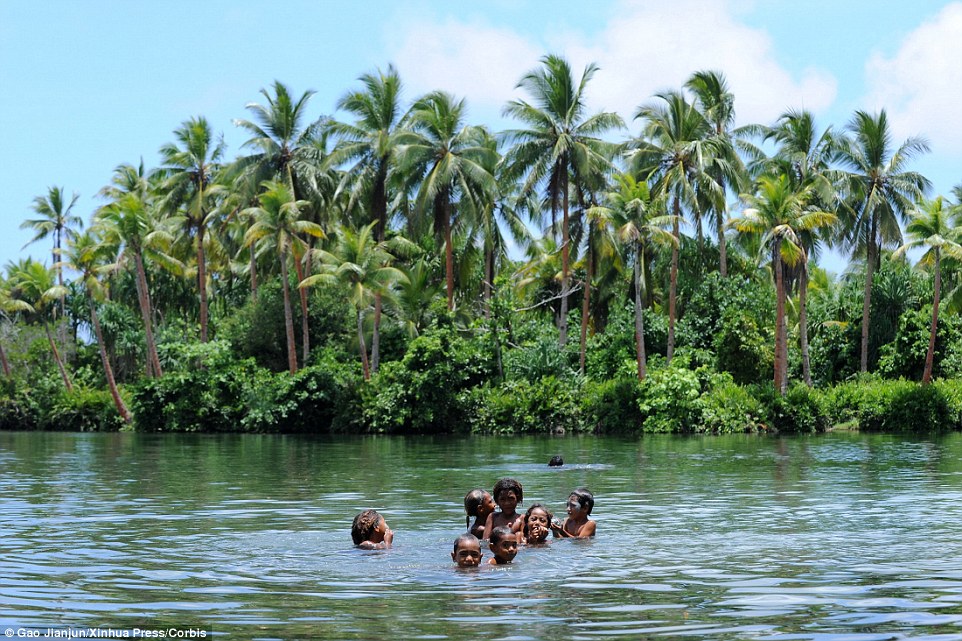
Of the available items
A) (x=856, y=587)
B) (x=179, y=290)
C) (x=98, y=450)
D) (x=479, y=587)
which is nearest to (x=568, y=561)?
(x=479, y=587)

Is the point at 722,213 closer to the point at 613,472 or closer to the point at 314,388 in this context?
the point at 314,388

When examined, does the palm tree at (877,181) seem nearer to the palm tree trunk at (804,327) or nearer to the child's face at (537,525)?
the palm tree trunk at (804,327)

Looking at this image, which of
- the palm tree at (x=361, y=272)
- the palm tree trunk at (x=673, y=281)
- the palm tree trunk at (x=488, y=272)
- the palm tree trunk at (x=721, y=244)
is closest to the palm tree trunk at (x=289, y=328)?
the palm tree at (x=361, y=272)

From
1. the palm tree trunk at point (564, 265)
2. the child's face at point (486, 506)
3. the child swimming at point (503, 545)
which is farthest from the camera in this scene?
the palm tree trunk at point (564, 265)

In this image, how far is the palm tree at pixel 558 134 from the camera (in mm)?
55938

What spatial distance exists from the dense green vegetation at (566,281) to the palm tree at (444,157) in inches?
4.8

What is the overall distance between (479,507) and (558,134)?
42.4 meters

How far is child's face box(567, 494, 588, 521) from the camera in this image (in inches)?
650

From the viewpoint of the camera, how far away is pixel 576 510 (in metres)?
16.5

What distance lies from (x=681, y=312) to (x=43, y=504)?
42567 mm

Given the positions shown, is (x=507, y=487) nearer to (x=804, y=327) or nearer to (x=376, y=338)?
(x=804, y=327)

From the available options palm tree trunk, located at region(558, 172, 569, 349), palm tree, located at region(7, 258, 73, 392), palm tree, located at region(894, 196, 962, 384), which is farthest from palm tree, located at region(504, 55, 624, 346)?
palm tree, located at region(7, 258, 73, 392)

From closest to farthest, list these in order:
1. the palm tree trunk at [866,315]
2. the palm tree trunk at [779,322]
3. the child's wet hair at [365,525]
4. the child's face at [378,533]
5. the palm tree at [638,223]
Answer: the child's wet hair at [365,525] → the child's face at [378,533] → the palm tree trunk at [779,322] → the palm tree at [638,223] → the palm tree trunk at [866,315]

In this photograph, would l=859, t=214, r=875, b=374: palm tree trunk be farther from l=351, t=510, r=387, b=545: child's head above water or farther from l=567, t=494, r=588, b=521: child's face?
l=351, t=510, r=387, b=545: child's head above water
